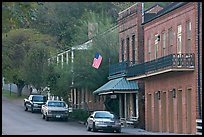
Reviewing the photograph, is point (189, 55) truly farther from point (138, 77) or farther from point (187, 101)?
point (138, 77)

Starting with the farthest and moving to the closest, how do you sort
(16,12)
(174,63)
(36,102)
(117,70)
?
(36,102)
(117,70)
(174,63)
(16,12)

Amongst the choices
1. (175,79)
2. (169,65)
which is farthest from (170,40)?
(169,65)

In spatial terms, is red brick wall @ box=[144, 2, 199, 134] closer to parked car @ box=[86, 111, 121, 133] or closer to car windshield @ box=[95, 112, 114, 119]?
parked car @ box=[86, 111, 121, 133]

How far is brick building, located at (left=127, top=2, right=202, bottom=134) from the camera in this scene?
35.9 metres

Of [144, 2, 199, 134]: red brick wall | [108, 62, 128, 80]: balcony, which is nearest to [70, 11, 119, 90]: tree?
[108, 62, 128, 80]: balcony

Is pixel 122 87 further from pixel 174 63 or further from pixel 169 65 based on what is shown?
pixel 174 63

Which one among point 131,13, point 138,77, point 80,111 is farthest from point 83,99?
point 138,77

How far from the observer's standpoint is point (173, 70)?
3662 centimetres

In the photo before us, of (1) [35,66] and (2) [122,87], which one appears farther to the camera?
(1) [35,66]

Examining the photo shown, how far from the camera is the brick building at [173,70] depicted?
35.9 meters

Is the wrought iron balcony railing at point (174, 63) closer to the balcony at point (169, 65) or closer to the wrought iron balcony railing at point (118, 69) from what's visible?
the balcony at point (169, 65)

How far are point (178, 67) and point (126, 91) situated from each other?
12.2 metres

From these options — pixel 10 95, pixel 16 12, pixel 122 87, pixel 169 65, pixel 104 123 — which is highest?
pixel 16 12

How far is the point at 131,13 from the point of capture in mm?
50062
